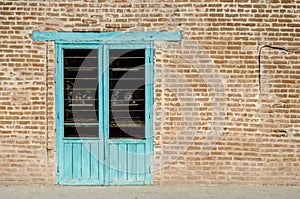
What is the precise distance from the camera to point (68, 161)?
255 inches

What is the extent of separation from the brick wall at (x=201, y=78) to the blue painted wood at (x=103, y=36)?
0.09m

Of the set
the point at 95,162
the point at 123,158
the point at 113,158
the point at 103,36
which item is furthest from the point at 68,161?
the point at 103,36

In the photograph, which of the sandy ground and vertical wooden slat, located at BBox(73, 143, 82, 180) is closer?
the sandy ground

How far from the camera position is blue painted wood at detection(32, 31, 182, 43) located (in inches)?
251

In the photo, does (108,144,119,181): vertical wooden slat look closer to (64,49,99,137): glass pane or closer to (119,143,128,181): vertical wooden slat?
(119,143,128,181): vertical wooden slat

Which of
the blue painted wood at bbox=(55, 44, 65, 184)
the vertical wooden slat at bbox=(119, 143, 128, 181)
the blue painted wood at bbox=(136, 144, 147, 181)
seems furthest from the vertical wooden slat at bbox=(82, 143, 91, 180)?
the blue painted wood at bbox=(136, 144, 147, 181)

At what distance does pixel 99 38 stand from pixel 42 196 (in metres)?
2.76

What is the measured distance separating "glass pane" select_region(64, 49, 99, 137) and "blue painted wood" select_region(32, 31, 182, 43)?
0.24 metres

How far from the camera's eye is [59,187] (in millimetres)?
6375

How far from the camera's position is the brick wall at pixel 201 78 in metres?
6.39

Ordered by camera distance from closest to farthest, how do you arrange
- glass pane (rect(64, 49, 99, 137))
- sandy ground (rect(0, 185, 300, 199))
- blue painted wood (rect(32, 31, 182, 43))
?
1. sandy ground (rect(0, 185, 300, 199))
2. blue painted wood (rect(32, 31, 182, 43))
3. glass pane (rect(64, 49, 99, 137))

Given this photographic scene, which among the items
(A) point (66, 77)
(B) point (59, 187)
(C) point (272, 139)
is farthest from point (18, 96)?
(C) point (272, 139)

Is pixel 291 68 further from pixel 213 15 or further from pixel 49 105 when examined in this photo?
pixel 49 105

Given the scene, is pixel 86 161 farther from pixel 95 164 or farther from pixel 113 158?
pixel 113 158
